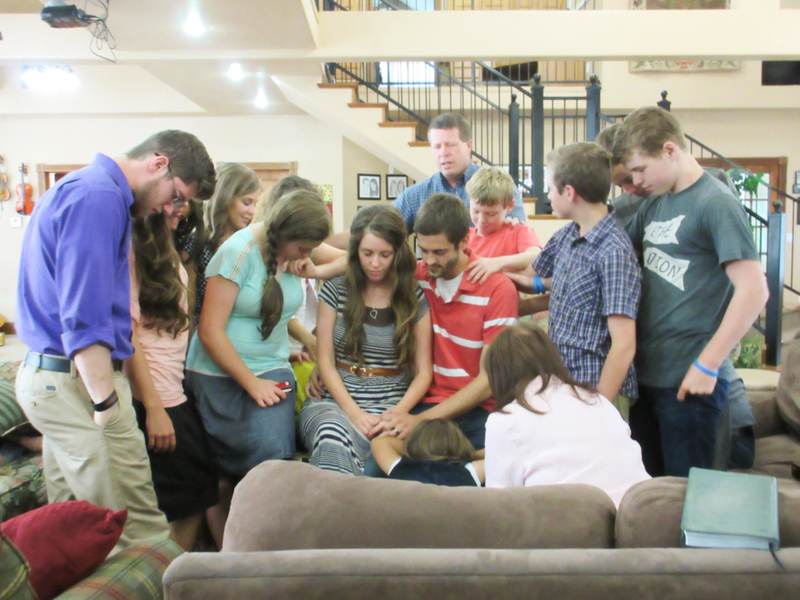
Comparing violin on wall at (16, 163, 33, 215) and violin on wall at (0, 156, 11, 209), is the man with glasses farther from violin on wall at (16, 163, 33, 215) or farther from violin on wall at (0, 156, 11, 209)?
violin on wall at (0, 156, 11, 209)

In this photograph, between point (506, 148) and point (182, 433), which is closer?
point (182, 433)

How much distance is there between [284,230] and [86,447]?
889mm

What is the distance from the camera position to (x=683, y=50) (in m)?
5.63

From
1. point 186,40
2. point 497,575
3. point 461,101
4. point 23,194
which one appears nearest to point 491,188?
point 497,575

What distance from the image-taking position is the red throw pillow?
4.39 ft

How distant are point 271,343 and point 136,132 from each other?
7.69 metres

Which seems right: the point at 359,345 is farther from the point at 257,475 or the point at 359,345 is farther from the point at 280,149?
the point at 280,149

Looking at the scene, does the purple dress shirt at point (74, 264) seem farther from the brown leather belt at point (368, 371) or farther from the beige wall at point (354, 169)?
the beige wall at point (354, 169)

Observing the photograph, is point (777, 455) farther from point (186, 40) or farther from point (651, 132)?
point (186, 40)

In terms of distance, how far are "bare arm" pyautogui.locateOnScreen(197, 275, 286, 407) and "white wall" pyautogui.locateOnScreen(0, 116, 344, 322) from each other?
22.0 feet

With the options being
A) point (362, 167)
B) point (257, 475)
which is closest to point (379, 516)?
point (257, 475)

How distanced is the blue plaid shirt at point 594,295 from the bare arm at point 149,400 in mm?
1286

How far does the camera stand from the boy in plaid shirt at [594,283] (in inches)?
73.9

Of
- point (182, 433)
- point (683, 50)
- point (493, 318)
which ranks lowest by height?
point (182, 433)
